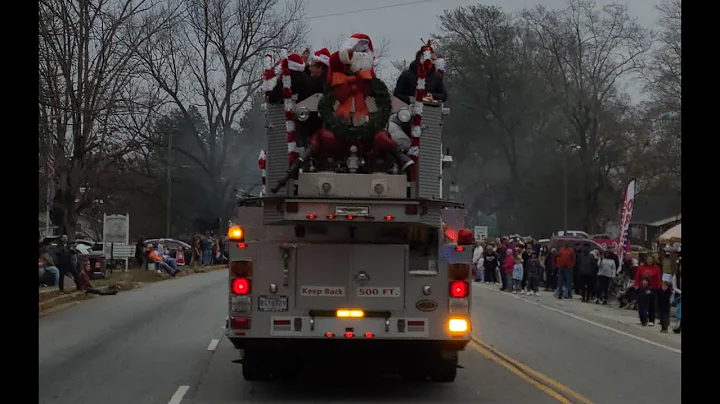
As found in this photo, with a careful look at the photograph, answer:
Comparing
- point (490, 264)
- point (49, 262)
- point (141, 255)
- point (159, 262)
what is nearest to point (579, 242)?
point (490, 264)

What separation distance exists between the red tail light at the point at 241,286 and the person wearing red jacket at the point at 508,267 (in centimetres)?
2278

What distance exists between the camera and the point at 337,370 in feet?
41.3

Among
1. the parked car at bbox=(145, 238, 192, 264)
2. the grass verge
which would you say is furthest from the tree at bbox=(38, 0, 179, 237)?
the parked car at bbox=(145, 238, 192, 264)

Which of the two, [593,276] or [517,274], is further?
[517,274]

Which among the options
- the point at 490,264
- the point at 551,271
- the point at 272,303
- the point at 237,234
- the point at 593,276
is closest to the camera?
the point at 272,303

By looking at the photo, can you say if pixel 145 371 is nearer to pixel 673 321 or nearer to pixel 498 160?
pixel 673 321

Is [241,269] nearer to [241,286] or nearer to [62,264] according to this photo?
[241,286]

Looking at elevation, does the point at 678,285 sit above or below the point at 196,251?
above

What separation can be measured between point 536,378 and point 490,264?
25.9 m

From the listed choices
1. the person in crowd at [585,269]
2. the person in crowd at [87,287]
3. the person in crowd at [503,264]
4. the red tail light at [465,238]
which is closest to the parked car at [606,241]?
the person in crowd at [503,264]

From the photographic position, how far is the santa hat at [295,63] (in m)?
10.8

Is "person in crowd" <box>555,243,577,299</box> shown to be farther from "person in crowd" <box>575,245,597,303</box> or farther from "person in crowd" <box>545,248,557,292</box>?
"person in crowd" <box>545,248,557,292</box>

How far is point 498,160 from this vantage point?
191ft
